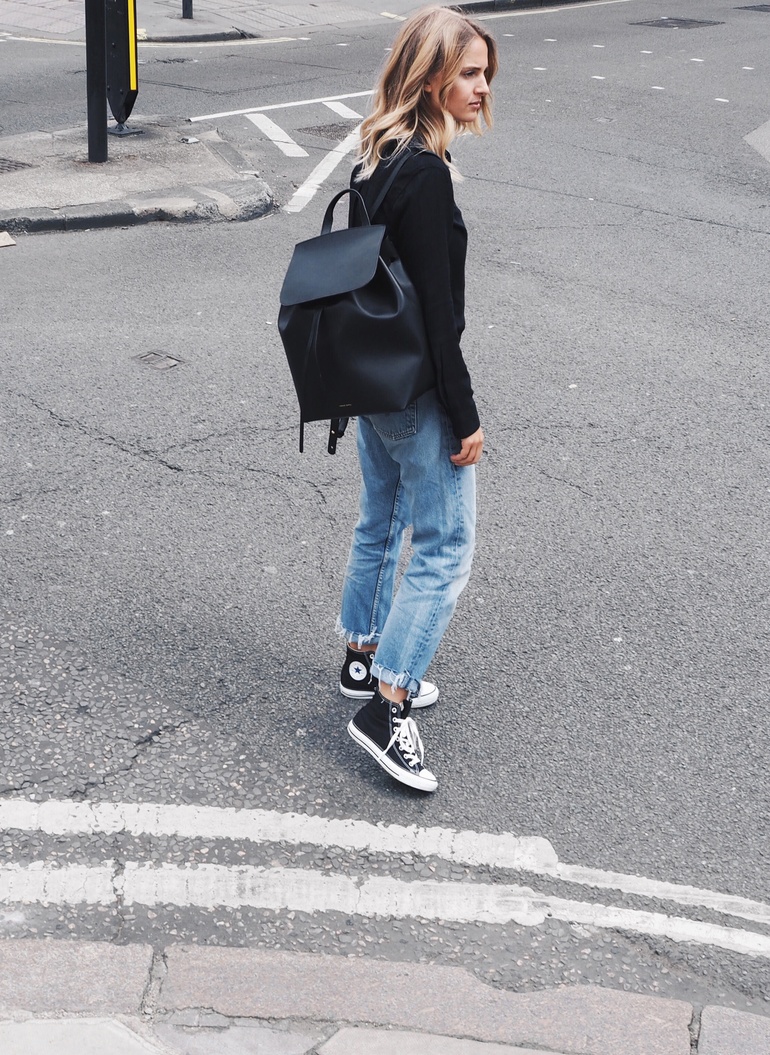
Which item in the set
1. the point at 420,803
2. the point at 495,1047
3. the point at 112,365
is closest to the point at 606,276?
the point at 112,365

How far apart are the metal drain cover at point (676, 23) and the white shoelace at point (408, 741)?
20385 mm

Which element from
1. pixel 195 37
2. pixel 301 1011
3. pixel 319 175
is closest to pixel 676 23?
pixel 195 37

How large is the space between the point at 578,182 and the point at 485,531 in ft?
20.7

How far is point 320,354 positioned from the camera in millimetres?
2850

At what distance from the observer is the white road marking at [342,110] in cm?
1260

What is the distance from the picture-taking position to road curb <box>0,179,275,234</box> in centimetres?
819

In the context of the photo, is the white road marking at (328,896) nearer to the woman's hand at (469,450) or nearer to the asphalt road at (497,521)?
the asphalt road at (497,521)

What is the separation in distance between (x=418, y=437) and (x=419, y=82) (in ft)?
2.86

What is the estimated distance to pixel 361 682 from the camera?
12.0 ft

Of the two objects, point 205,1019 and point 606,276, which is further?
point 606,276

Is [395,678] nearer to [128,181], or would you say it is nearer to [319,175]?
[128,181]

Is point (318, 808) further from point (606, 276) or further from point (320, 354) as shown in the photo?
point (606, 276)

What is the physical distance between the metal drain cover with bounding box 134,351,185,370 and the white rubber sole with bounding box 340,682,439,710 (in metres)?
2.86

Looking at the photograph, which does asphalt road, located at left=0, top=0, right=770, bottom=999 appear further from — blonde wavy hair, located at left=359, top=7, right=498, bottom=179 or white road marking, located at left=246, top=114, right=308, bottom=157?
white road marking, located at left=246, top=114, right=308, bottom=157
